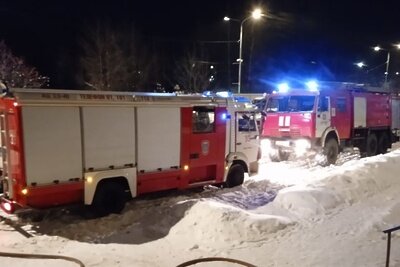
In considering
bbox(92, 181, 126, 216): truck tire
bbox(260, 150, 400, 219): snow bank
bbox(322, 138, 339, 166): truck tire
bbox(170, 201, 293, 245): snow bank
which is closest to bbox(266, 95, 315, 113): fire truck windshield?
bbox(322, 138, 339, 166): truck tire

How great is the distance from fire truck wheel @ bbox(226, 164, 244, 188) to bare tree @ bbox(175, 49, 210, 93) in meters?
35.8

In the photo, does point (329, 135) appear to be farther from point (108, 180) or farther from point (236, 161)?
point (108, 180)

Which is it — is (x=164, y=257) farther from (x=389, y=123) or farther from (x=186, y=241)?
(x=389, y=123)

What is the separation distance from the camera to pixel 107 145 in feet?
30.6

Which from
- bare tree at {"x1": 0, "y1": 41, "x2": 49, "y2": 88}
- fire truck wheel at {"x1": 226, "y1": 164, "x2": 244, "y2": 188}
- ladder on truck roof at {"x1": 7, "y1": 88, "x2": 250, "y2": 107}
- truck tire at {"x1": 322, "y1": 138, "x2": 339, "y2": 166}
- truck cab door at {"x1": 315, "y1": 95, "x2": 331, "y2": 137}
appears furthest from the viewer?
bare tree at {"x1": 0, "y1": 41, "x2": 49, "y2": 88}

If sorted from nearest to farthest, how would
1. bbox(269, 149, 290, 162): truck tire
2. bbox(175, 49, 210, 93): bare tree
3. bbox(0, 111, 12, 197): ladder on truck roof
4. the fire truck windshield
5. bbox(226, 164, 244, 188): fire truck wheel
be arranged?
bbox(0, 111, 12, 197): ladder on truck roof → bbox(226, 164, 244, 188): fire truck wheel → the fire truck windshield → bbox(269, 149, 290, 162): truck tire → bbox(175, 49, 210, 93): bare tree

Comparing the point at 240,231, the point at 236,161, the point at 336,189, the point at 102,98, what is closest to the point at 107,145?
the point at 102,98

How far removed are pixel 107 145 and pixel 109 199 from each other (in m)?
1.11

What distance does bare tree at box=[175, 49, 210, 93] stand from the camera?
48.8m

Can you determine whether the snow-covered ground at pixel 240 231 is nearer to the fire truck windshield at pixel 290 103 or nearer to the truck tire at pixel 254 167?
the truck tire at pixel 254 167

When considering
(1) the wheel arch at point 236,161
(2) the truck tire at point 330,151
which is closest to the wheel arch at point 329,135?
(2) the truck tire at point 330,151

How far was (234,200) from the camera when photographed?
11.0 meters

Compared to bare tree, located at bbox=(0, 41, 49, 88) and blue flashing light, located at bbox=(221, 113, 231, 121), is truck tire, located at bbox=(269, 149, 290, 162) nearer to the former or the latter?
blue flashing light, located at bbox=(221, 113, 231, 121)

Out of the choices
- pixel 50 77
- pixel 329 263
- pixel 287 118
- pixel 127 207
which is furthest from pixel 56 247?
pixel 50 77
